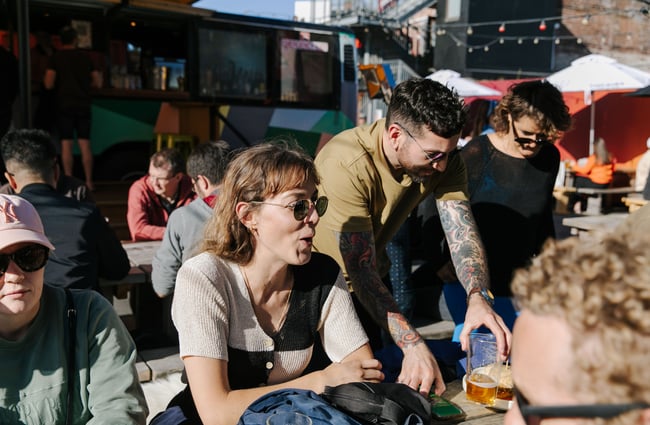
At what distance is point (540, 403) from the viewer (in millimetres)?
865

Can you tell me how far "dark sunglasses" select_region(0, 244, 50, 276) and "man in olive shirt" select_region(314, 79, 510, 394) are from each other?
99cm

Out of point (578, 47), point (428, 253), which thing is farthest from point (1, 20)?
point (578, 47)

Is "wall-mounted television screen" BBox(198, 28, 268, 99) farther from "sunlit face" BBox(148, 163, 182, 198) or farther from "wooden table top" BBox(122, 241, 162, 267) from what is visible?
"wooden table top" BBox(122, 241, 162, 267)

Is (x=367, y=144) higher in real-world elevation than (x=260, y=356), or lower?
higher

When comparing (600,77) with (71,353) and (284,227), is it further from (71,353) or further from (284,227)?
(71,353)

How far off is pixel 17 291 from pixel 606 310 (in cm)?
153

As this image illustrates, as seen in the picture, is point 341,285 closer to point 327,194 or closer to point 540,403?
point 327,194

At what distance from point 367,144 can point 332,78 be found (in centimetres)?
677

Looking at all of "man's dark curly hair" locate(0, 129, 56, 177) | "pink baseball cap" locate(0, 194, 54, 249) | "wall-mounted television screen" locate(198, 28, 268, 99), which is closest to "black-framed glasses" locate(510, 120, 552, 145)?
"pink baseball cap" locate(0, 194, 54, 249)

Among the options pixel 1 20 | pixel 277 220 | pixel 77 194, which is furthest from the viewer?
pixel 1 20

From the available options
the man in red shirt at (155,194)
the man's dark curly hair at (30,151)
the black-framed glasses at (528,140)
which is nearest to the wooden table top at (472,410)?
the black-framed glasses at (528,140)

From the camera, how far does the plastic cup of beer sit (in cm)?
197

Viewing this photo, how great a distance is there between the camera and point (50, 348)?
1824 millimetres

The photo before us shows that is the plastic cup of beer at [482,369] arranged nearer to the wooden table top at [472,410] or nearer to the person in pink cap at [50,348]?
the wooden table top at [472,410]
